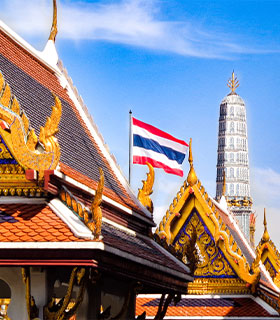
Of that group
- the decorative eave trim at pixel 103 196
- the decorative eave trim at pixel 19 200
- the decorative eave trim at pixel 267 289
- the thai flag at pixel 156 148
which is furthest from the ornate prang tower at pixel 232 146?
the decorative eave trim at pixel 19 200

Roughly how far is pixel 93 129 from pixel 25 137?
5.09 m

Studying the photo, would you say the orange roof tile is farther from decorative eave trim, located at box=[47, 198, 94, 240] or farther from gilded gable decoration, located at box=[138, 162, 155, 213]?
gilded gable decoration, located at box=[138, 162, 155, 213]

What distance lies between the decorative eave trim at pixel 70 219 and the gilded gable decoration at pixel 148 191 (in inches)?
188

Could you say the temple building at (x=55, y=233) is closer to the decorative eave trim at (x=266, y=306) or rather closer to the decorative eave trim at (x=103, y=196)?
the decorative eave trim at (x=103, y=196)

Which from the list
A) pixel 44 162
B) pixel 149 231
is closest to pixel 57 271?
pixel 44 162

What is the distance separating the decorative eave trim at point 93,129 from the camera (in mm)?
16188

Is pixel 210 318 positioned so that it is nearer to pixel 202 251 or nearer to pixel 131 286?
pixel 202 251

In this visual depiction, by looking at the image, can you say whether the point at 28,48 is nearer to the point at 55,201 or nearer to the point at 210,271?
the point at 55,201

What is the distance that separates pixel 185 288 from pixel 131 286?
1.92 meters

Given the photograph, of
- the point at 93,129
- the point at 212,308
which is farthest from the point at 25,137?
the point at 212,308

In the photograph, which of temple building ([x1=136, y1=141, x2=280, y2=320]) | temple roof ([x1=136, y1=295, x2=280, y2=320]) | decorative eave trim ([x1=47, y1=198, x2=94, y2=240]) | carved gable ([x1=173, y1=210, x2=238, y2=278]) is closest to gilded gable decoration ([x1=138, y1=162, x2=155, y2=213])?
decorative eave trim ([x1=47, y1=198, x2=94, y2=240])

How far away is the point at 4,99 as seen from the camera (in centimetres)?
1155

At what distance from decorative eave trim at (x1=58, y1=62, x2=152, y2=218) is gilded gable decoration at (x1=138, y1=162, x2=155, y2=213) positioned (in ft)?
0.61

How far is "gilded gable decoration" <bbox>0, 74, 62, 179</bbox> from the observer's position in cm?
1127
